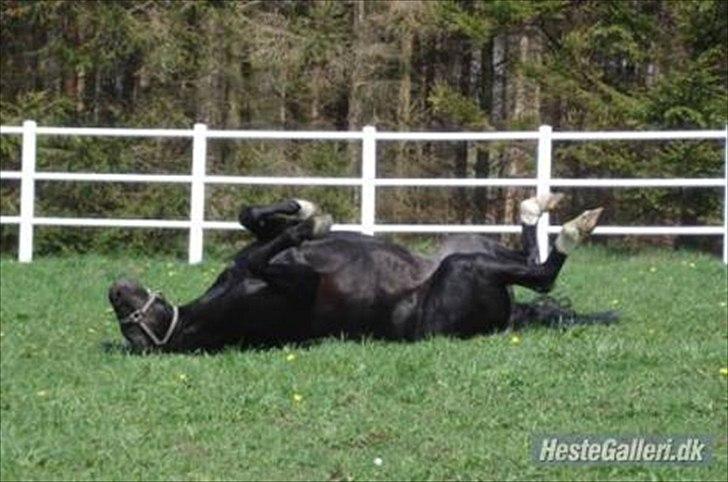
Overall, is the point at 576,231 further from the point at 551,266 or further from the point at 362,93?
the point at 362,93

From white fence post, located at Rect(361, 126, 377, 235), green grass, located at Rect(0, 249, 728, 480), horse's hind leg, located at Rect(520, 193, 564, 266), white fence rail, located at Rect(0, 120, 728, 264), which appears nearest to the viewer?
green grass, located at Rect(0, 249, 728, 480)

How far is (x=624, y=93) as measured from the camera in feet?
75.2

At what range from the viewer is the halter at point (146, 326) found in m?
8.04

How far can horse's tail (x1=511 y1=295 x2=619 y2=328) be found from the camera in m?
8.77

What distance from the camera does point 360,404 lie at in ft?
23.1

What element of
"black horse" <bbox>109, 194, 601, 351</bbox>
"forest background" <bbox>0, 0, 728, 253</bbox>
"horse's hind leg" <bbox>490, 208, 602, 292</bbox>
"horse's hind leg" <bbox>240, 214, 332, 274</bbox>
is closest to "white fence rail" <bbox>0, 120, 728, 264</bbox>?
"forest background" <bbox>0, 0, 728, 253</bbox>

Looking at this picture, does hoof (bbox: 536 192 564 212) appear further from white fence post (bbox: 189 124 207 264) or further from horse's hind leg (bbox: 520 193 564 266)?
white fence post (bbox: 189 124 207 264)

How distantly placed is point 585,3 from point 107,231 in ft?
29.9

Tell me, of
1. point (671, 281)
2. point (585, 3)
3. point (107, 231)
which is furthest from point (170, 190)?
A: point (671, 281)

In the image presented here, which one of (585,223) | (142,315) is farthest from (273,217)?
(585,223)

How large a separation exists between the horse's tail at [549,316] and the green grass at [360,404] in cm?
14

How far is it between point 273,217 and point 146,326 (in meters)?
0.96

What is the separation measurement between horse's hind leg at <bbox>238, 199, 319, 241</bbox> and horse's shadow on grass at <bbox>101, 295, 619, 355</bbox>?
2.22ft

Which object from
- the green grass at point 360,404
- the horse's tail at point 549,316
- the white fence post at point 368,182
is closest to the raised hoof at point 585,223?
the green grass at point 360,404
